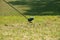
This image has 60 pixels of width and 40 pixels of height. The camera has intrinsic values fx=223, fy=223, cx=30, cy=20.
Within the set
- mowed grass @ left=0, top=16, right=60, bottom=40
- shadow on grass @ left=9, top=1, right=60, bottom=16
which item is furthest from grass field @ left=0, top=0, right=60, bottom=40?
shadow on grass @ left=9, top=1, right=60, bottom=16

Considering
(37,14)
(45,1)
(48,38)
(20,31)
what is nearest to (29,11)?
(37,14)

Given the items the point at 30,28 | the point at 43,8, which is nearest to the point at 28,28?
the point at 30,28

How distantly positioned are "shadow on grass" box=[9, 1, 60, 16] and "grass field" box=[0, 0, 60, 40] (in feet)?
2.26

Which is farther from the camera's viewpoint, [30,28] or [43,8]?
[43,8]

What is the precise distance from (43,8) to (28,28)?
352 centimetres

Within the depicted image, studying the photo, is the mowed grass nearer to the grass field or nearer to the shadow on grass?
the grass field

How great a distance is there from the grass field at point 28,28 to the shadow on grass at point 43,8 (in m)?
0.69

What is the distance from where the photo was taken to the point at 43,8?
434 inches

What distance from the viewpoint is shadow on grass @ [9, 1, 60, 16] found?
1015cm

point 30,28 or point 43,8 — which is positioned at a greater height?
point 30,28

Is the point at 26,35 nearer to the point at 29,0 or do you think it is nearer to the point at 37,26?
the point at 37,26

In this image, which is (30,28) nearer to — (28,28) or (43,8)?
(28,28)

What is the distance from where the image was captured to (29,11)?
415 inches

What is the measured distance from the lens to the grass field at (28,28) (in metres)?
6.90
